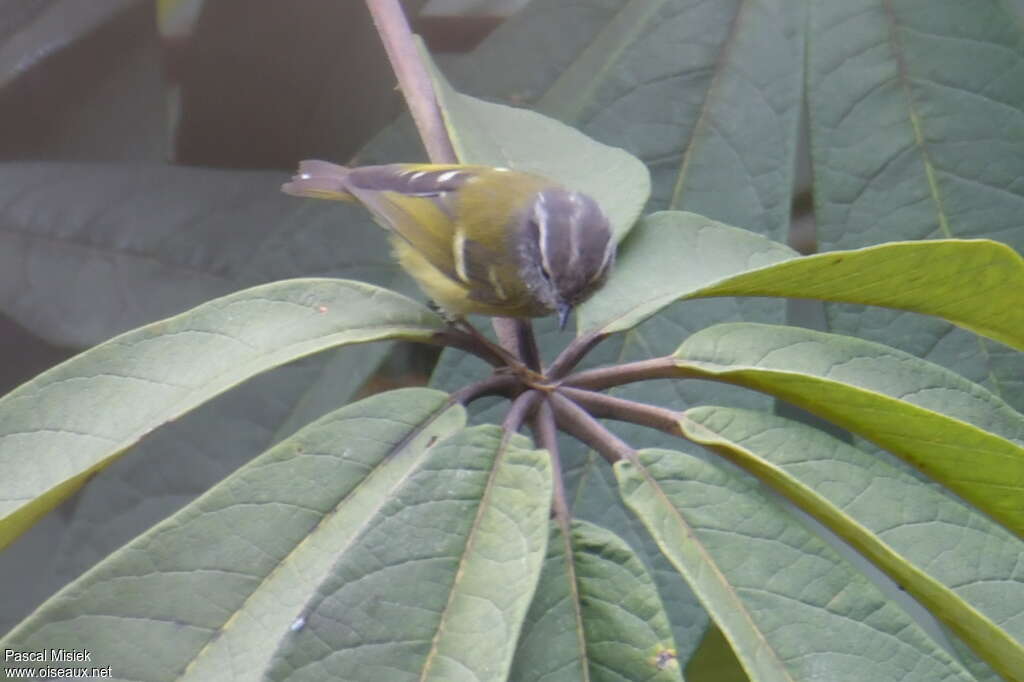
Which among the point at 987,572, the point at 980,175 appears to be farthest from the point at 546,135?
the point at 987,572

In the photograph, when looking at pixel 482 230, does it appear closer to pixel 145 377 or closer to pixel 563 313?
pixel 563 313

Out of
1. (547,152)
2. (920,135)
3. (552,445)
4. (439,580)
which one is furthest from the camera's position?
(920,135)

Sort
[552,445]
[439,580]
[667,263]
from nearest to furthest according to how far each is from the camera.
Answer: [439,580]
[552,445]
[667,263]

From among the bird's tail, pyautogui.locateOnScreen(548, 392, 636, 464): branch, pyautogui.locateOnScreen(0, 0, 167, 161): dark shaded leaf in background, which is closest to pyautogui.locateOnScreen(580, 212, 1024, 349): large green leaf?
pyautogui.locateOnScreen(548, 392, 636, 464): branch

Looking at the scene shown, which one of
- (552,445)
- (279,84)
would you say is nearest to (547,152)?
A: (552,445)

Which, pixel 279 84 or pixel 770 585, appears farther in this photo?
pixel 279 84

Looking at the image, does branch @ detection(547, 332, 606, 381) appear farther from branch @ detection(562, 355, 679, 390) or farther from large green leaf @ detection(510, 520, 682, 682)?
large green leaf @ detection(510, 520, 682, 682)

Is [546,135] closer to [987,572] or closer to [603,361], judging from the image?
[603,361]
